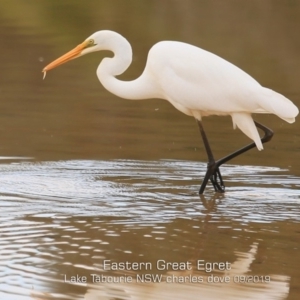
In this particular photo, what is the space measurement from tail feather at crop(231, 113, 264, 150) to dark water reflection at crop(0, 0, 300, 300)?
438mm

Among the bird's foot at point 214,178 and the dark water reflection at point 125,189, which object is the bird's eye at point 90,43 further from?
the bird's foot at point 214,178

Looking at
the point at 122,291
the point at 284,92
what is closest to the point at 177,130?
the point at 284,92

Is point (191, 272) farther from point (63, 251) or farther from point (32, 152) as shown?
point (32, 152)

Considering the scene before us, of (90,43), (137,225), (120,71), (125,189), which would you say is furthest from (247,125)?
(137,225)

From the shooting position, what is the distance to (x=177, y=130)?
33.3 feet

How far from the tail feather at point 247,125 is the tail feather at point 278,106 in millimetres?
207

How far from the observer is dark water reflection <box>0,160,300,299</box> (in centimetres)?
510

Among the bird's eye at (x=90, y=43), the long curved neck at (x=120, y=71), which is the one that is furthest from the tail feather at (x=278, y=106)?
the bird's eye at (x=90, y=43)

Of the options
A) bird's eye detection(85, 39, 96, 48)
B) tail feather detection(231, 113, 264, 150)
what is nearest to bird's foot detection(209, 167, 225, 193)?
tail feather detection(231, 113, 264, 150)

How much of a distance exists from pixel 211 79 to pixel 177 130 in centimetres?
245

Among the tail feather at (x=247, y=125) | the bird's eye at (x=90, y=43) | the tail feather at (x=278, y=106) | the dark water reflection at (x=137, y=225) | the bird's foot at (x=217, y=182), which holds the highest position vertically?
the bird's eye at (x=90, y=43)

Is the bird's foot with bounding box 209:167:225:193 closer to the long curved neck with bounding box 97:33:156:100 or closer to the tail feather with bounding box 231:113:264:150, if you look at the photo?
the tail feather with bounding box 231:113:264:150

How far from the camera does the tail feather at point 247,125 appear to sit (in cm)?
754

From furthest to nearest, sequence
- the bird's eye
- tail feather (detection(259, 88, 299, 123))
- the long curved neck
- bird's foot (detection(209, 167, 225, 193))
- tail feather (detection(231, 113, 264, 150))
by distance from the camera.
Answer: the bird's eye, the long curved neck, bird's foot (detection(209, 167, 225, 193)), tail feather (detection(231, 113, 264, 150)), tail feather (detection(259, 88, 299, 123))
